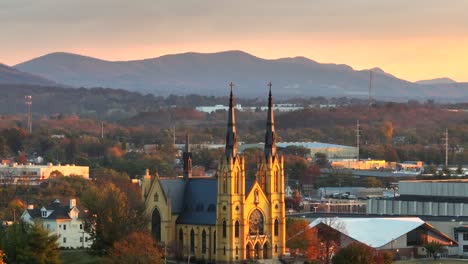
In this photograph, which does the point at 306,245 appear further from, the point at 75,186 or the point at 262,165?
the point at 75,186

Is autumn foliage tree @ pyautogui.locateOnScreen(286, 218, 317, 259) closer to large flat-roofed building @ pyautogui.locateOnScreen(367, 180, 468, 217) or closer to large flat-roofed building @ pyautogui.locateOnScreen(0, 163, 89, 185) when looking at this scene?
large flat-roofed building @ pyautogui.locateOnScreen(367, 180, 468, 217)

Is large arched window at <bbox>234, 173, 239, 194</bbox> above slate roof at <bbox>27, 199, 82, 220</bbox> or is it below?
above

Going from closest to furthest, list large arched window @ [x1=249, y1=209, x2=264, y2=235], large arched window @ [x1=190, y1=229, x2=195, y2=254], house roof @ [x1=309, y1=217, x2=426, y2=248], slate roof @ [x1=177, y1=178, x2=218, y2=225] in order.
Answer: large arched window @ [x1=249, y1=209, x2=264, y2=235]
slate roof @ [x1=177, y1=178, x2=218, y2=225]
large arched window @ [x1=190, y1=229, x2=195, y2=254]
house roof @ [x1=309, y1=217, x2=426, y2=248]

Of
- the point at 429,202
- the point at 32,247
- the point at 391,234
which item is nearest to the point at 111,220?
the point at 32,247

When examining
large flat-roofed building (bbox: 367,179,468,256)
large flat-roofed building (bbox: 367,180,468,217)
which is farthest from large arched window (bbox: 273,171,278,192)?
large flat-roofed building (bbox: 367,180,468,217)

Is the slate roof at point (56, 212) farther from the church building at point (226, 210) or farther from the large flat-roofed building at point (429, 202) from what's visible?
the large flat-roofed building at point (429, 202)

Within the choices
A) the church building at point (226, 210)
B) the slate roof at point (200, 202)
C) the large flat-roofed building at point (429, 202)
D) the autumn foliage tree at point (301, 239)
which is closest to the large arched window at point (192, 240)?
the church building at point (226, 210)
